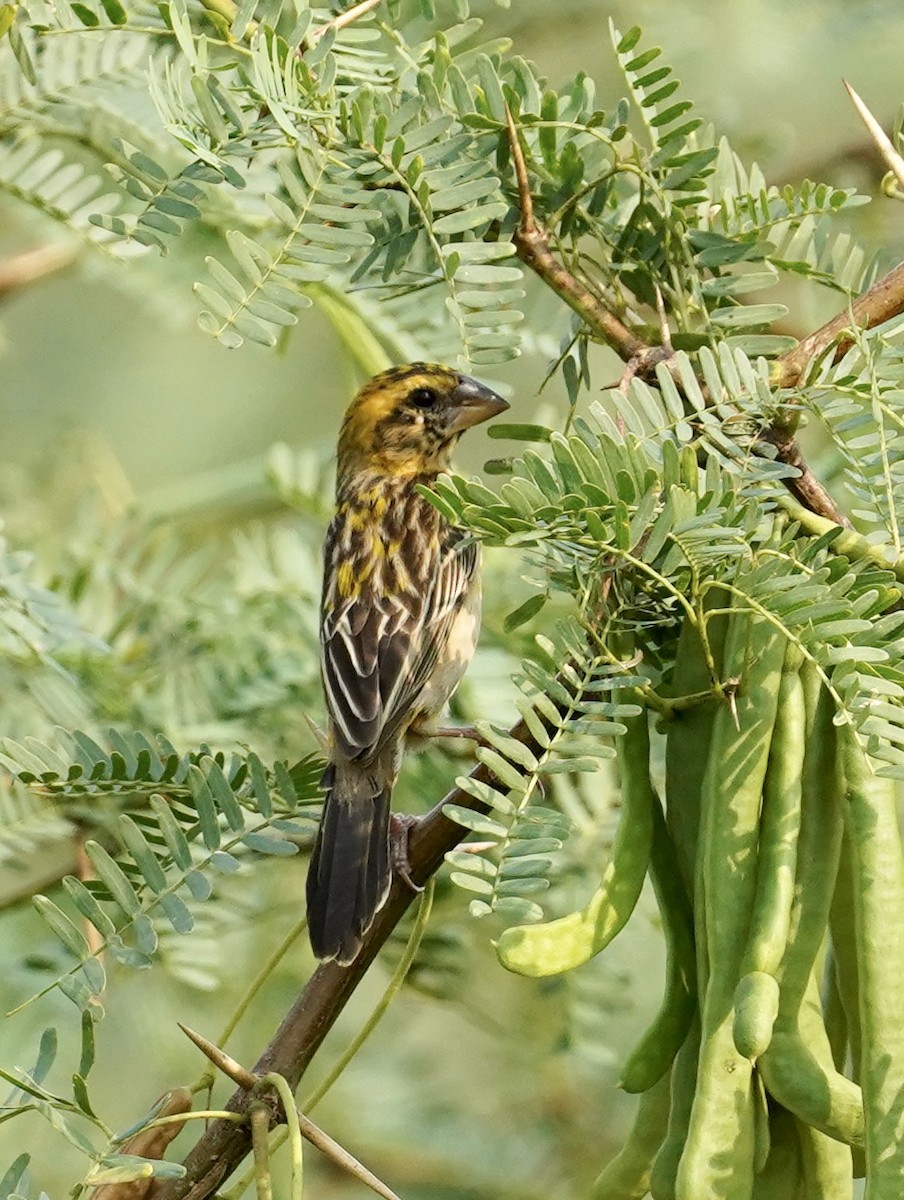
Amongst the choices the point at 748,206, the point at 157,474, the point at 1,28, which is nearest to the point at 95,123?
the point at 1,28

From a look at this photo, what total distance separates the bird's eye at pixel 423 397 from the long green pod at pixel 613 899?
1819mm

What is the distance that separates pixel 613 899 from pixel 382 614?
1.64 m

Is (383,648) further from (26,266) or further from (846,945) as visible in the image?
(846,945)

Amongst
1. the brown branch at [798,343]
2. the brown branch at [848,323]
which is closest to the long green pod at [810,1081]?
the brown branch at [798,343]

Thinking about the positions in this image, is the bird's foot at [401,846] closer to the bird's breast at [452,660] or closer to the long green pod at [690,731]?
the bird's breast at [452,660]

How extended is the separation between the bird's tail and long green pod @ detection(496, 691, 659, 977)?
1.43ft

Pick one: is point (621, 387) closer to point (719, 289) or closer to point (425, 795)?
point (719, 289)

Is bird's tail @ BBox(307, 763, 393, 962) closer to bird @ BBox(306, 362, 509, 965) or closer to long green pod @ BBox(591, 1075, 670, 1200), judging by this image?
bird @ BBox(306, 362, 509, 965)

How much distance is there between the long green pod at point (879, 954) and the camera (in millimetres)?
1428

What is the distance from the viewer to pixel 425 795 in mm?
3090

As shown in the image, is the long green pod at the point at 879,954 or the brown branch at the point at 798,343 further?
the brown branch at the point at 798,343

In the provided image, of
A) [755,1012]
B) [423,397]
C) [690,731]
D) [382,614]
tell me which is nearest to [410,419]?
[423,397]

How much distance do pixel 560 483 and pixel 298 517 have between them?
2.51 meters

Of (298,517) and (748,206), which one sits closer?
(748,206)
